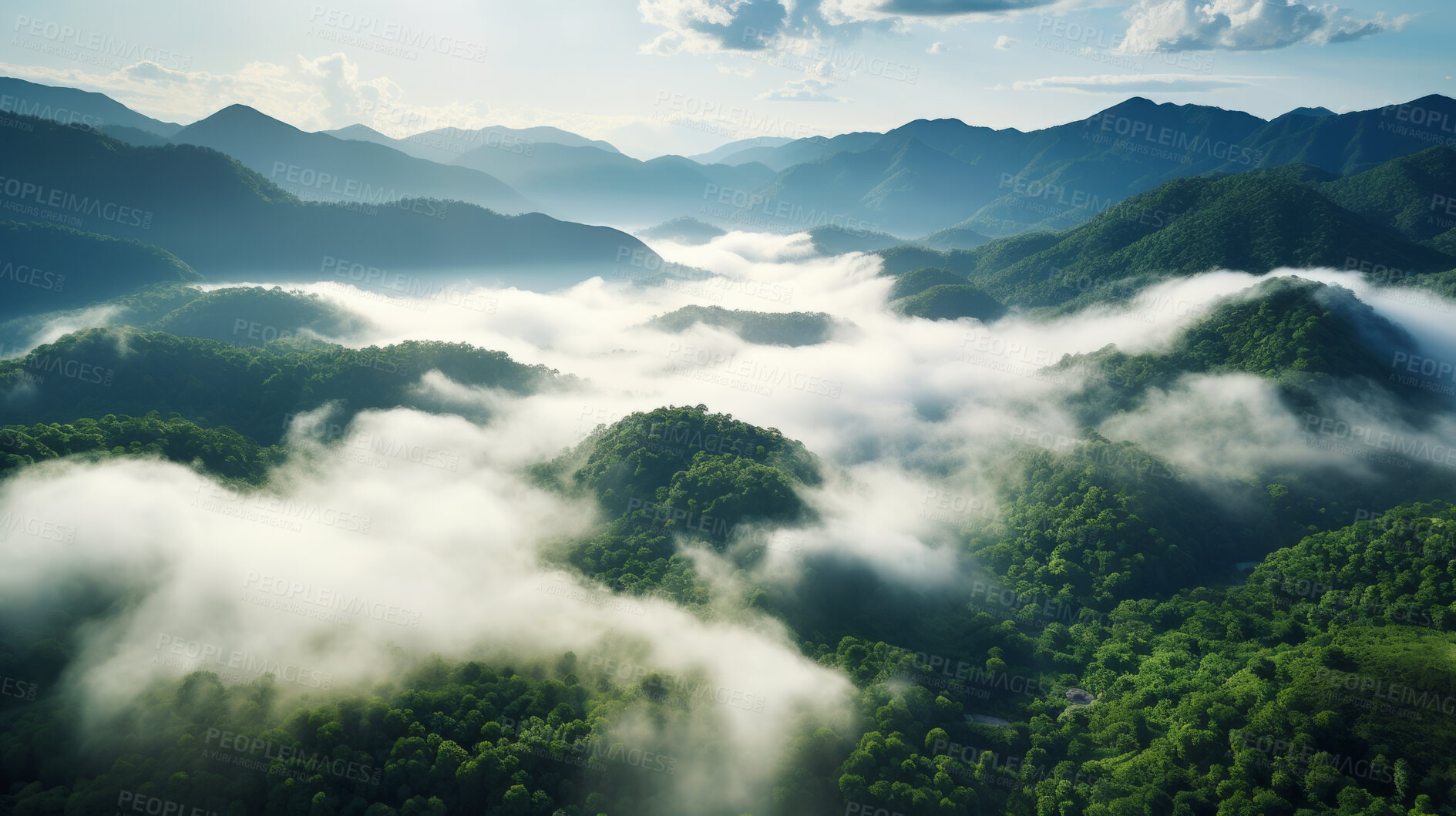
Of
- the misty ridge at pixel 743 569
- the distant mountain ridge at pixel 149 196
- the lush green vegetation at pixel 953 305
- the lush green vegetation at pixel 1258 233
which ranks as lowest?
the misty ridge at pixel 743 569

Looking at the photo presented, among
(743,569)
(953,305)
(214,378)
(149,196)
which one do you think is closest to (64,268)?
(149,196)

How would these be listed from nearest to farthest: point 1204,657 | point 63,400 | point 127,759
Result: 1. point 127,759
2. point 1204,657
3. point 63,400

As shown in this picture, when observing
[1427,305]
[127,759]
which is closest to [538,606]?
[127,759]

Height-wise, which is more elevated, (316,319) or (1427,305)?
(1427,305)

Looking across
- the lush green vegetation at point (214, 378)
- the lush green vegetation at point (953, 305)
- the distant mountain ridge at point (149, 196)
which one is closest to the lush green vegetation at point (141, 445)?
the lush green vegetation at point (214, 378)

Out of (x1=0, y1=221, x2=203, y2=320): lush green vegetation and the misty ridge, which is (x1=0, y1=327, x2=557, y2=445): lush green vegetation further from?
(x1=0, y1=221, x2=203, y2=320): lush green vegetation

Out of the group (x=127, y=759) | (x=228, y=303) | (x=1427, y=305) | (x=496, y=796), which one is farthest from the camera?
(x=228, y=303)

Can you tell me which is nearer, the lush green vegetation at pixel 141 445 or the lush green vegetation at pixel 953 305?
the lush green vegetation at pixel 141 445

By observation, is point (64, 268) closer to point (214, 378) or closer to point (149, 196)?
point (149, 196)

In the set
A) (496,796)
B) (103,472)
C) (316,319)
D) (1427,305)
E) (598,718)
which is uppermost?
(1427,305)

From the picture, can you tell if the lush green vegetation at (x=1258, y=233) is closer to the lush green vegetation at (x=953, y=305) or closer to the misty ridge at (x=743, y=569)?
the misty ridge at (x=743, y=569)

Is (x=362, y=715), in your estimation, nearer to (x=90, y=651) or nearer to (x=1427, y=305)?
(x=90, y=651)
